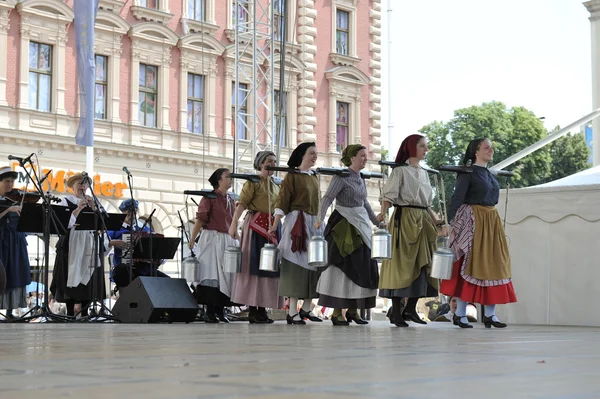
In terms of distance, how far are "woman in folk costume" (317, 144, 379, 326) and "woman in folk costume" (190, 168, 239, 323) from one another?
179cm

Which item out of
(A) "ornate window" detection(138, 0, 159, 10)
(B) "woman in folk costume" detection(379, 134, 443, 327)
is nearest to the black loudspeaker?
(B) "woman in folk costume" detection(379, 134, 443, 327)

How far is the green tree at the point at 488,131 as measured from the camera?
54.9 metres

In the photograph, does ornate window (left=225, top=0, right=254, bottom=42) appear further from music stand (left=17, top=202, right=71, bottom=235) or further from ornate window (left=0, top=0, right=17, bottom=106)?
music stand (left=17, top=202, right=71, bottom=235)

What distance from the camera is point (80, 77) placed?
783 inches

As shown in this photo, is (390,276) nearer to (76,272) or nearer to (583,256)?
(583,256)

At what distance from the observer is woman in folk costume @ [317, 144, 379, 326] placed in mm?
9273

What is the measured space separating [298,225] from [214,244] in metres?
1.58

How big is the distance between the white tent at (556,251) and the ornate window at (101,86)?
1780 cm

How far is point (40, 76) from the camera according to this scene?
26312 millimetres

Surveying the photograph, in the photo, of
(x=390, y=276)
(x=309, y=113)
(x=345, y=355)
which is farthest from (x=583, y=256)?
(x=309, y=113)

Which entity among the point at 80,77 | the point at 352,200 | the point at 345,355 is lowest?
the point at 345,355

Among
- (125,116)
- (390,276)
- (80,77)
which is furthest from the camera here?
(125,116)

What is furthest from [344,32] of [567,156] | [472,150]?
[472,150]

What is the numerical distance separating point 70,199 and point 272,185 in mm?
2241
